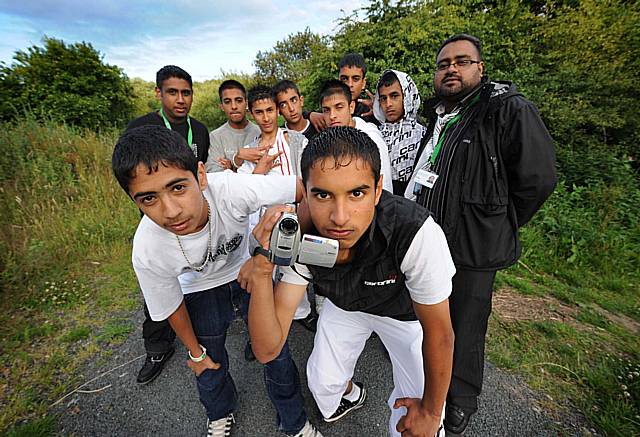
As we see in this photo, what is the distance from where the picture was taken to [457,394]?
6.65 ft

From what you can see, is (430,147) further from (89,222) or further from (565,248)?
(89,222)

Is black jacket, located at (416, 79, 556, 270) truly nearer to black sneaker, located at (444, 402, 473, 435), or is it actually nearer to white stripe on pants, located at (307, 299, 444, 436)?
white stripe on pants, located at (307, 299, 444, 436)

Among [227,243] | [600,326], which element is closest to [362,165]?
[227,243]

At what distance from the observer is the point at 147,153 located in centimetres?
148

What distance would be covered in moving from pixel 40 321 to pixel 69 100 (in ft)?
35.6

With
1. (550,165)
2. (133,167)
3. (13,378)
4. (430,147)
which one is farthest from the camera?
(13,378)

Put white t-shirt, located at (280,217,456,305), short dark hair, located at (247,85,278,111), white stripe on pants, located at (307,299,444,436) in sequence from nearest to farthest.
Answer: white t-shirt, located at (280,217,456,305)
white stripe on pants, located at (307,299,444,436)
short dark hair, located at (247,85,278,111)

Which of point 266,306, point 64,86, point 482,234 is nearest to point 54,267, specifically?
point 266,306

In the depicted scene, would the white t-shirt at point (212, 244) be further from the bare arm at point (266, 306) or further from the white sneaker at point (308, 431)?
the white sneaker at point (308, 431)

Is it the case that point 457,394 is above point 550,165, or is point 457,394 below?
below

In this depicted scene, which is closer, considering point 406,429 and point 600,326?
point 406,429

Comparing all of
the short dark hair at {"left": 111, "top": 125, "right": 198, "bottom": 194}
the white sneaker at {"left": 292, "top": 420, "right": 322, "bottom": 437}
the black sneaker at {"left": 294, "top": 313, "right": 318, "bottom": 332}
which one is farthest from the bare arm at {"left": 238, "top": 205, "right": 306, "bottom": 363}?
the black sneaker at {"left": 294, "top": 313, "right": 318, "bottom": 332}

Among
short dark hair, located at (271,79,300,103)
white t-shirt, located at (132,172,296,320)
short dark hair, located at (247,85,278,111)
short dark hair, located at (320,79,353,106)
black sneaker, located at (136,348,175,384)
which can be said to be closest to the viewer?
white t-shirt, located at (132,172,296,320)

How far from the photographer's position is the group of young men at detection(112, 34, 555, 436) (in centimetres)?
135
